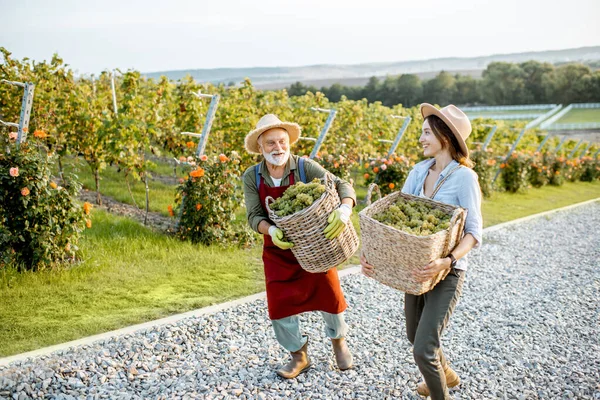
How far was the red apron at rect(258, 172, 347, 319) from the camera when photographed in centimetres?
302

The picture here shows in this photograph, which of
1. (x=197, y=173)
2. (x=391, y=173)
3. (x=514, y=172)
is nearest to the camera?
(x=197, y=173)

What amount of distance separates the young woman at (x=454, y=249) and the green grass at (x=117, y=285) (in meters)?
2.31

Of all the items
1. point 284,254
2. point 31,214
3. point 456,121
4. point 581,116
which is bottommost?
point 31,214

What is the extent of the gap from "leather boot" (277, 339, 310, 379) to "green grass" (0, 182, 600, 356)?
1369 mm

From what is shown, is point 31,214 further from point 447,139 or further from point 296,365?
point 447,139

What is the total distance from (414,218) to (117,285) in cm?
323

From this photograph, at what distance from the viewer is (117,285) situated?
4.69m

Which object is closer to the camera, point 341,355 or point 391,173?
point 341,355

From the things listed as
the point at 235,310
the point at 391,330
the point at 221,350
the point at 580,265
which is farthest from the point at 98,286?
the point at 580,265

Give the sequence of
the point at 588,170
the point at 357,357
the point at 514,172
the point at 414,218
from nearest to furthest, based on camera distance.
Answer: the point at 414,218
the point at 357,357
the point at 514,172
the point at 588,170

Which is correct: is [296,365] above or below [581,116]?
below

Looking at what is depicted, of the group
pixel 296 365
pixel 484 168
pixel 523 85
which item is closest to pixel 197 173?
pixel 296 365

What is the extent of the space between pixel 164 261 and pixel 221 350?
2.12 metres

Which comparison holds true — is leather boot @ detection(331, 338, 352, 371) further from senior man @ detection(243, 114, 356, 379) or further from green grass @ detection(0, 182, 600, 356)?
green grass @ detection(0, 182, 600, 356)
